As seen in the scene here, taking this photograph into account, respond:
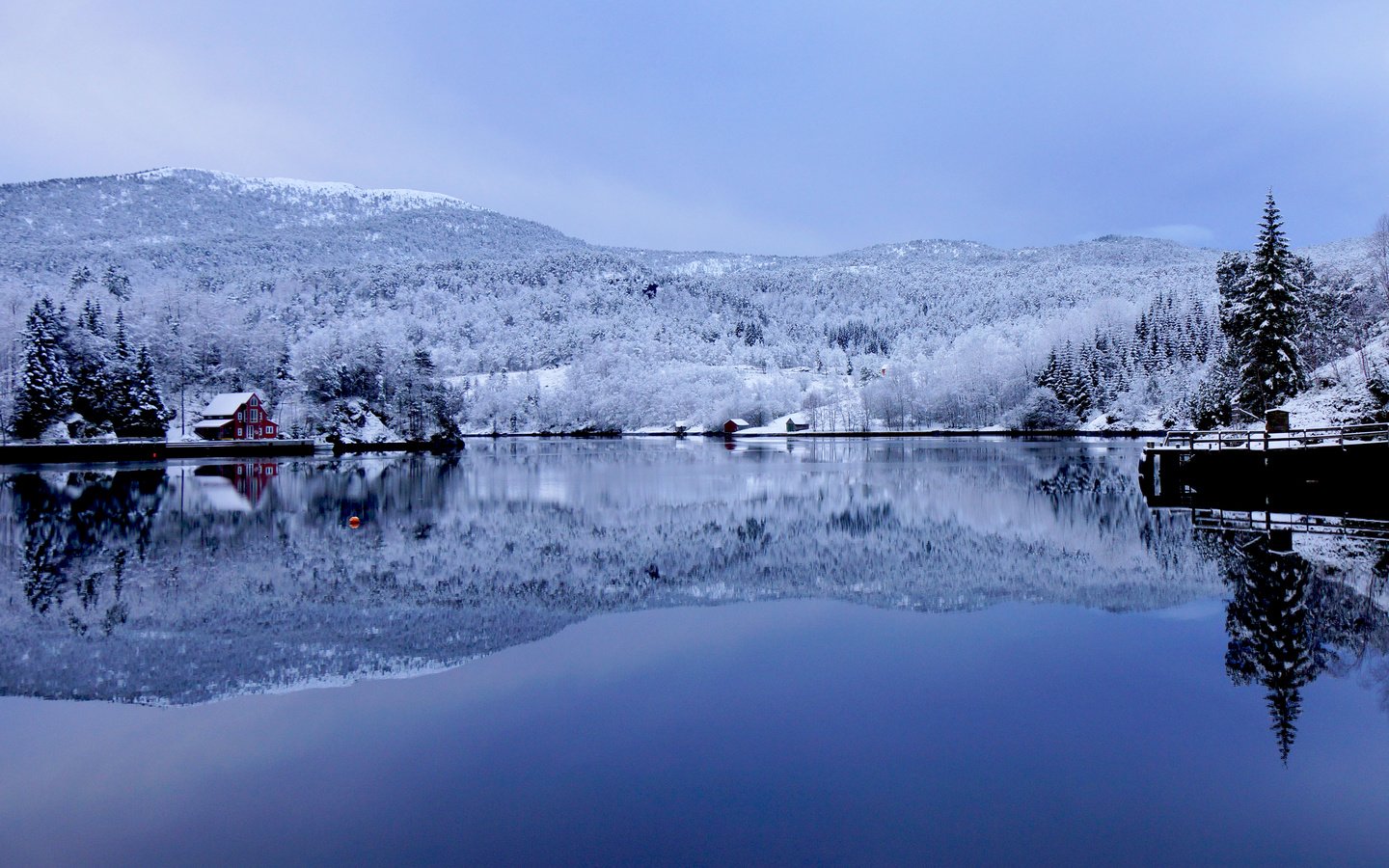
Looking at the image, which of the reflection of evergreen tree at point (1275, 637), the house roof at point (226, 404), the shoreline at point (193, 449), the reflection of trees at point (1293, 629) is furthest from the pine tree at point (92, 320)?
the reflection of trees at point (1293, 629)

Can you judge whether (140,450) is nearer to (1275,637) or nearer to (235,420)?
(235,420)

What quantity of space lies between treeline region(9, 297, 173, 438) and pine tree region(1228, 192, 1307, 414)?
252 ft

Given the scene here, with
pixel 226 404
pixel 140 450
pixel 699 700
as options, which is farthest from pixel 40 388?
pixel 699 700

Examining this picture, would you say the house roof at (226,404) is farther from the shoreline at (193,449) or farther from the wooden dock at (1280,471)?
the wooden dock at (1280,471)

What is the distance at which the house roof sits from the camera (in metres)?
85.2

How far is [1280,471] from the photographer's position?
1163 inches

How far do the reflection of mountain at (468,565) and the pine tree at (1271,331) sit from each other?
711 inches

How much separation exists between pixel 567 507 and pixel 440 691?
19617mm

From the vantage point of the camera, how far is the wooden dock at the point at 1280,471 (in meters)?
27.0

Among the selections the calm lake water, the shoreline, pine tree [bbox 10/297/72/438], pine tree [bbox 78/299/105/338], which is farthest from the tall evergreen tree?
the calm lake water

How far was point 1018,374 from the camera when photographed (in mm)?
140250

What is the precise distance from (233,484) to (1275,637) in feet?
136

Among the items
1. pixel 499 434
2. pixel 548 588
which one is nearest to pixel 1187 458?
pixel 548 588

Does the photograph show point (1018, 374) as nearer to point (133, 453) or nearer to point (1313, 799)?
point (133, 453)
